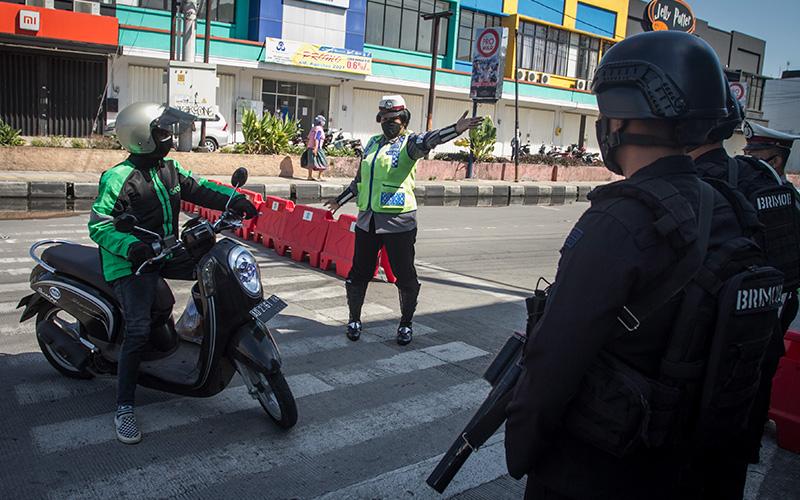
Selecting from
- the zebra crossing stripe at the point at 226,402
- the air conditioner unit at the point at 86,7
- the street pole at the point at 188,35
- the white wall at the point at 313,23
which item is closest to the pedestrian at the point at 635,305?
the zebra crossing stripe at the point at 226,402

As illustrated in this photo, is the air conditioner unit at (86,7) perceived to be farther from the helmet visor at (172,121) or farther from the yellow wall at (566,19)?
the helmet visor at (172,121)

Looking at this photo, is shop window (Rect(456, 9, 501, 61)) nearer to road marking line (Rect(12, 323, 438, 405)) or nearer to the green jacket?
road marking line (Rect(12, 323, 438, 405))

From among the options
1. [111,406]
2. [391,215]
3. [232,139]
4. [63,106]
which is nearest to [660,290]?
[111,406]

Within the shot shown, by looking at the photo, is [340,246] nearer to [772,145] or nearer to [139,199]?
[139,199]

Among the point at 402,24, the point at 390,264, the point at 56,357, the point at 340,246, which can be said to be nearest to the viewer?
the point at 56,357

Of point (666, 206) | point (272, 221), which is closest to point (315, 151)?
point (272, 221)

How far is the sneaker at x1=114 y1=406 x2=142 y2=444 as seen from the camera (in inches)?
150

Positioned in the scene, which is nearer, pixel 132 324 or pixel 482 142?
pixel 132 324

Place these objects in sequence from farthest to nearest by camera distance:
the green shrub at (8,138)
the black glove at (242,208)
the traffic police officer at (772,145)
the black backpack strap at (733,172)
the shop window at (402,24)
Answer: the shop window at (402,24), the green shrub at (8,138), the traffic police officer at (772,145), the black glove at (242,208), the black backpack strap at (733,172)

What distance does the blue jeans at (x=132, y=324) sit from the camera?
3936mm

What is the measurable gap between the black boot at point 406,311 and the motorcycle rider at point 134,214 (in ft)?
6.73

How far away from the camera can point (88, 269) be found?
14.0ft

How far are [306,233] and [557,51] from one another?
126 feet

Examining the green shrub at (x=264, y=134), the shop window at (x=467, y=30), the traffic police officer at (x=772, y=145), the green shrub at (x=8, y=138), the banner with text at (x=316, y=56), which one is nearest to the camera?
the traffic police officer at (x=772, y=145)
